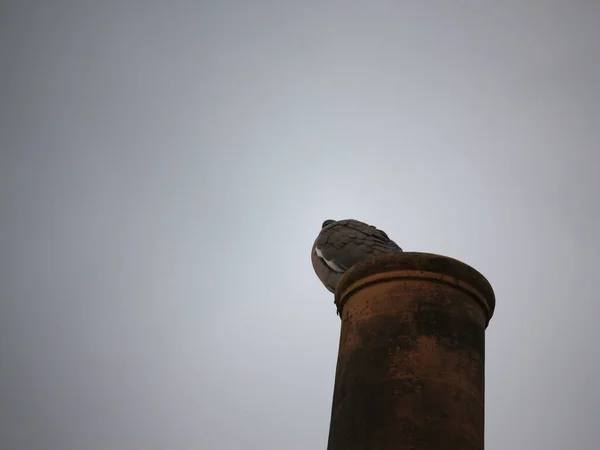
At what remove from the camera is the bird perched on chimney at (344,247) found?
23.1 feet

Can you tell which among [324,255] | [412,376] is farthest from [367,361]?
[324,255]

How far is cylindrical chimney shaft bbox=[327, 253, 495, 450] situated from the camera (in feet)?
12.2

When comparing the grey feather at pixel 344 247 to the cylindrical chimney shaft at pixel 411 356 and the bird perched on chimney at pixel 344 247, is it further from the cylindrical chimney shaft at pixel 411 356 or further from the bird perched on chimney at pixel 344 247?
the cylindrical chimney shaft at pixel 411 356

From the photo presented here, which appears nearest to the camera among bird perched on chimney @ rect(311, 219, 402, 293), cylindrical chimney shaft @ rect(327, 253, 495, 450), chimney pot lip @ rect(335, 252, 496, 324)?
cylindrical chimney shaft @ rect(327, 253, 495, 450)

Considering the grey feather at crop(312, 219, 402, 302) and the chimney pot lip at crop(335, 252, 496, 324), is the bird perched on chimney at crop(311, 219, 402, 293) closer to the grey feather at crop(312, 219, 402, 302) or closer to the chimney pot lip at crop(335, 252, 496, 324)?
the grey feather at crop(312, 219, 402, 302)

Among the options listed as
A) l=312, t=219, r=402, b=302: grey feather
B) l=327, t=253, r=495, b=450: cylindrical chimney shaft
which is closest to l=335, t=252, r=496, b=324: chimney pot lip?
l=327, t=253, r=495, b=450: cylindrical chimney shaft

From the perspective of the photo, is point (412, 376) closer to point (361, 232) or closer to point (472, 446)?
point (472, 446)

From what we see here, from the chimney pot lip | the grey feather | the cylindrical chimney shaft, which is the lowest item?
the cylindrical chimney shaft

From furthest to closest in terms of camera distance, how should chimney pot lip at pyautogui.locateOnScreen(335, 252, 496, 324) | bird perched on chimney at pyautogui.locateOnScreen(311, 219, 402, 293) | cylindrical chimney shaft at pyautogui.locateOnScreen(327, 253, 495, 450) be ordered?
bird perched on chimney at pyautogui.locateOnScreen(311, 219, 402, 293), chimney pot lip at pyautogui.locateOnScreen(335, 252, 496, 324), cylindrical chimney shaft at pyautogui.locateOnScreen(327, 253, 495, 450)

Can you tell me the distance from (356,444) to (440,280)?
4.03 feet

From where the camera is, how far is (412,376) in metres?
3.86

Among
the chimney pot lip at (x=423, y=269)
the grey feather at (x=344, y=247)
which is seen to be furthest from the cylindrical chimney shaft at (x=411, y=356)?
the grey feather at (x=344, y=247)

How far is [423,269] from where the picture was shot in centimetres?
427

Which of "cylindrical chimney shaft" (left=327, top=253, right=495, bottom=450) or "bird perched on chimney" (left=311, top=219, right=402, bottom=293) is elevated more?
"bird perched on chimney" (left=311, top=219, right=402, bottom=293)
